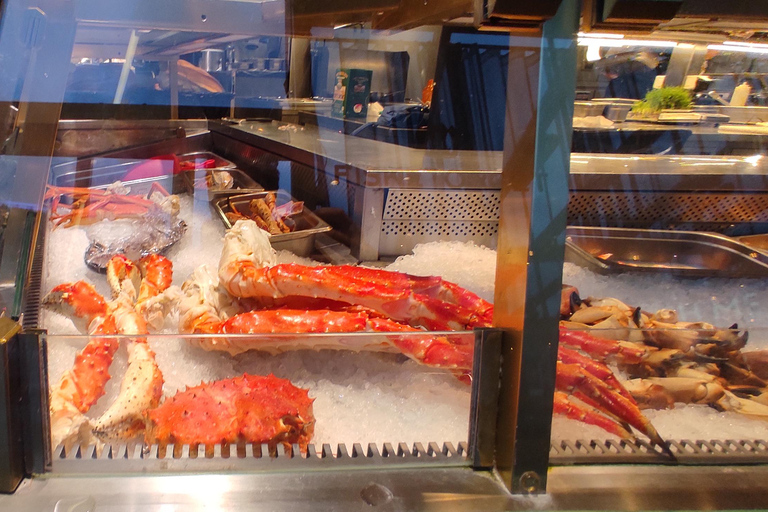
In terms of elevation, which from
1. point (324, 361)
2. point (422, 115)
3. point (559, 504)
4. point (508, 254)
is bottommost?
point (559, 504)

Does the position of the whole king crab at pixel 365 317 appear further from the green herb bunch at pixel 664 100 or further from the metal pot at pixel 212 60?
the green herb bunch at pixel 664 100

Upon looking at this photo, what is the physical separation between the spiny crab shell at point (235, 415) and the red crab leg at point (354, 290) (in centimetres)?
33

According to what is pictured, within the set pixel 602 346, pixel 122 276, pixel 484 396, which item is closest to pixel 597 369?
pixel 602 346

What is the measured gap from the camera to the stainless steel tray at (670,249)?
189 centimetres

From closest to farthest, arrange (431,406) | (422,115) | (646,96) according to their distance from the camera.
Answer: (431,406) → (422,115) → (646,96)

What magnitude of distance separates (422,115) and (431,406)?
2.53 meters

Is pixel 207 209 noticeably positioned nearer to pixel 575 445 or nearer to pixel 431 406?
pixel 431 406

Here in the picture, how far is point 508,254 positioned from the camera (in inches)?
28.2

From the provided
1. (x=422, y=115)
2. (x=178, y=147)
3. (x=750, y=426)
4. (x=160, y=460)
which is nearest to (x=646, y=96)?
(x=422, y=115)

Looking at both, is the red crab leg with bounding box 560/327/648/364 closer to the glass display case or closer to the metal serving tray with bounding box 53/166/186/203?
the glass display case

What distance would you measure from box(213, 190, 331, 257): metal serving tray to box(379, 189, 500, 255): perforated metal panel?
9.7 inches

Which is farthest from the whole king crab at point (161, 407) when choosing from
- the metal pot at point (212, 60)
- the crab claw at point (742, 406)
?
the metal pot at point (212, 60)

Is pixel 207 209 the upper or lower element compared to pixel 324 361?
upper

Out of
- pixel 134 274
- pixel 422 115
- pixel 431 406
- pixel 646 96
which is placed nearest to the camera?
pixel 431 406
